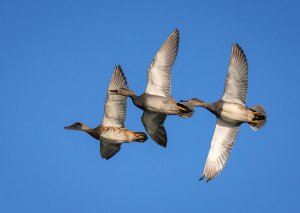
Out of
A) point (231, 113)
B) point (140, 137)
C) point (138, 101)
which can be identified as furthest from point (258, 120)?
point (138, 101)

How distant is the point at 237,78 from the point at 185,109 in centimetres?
212

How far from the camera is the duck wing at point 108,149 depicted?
33.2m

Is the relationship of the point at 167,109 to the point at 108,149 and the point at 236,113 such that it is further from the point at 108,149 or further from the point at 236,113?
the point at 108,149

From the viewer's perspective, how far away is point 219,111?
31750mm

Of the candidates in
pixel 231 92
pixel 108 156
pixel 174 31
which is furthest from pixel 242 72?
pixel 108 156

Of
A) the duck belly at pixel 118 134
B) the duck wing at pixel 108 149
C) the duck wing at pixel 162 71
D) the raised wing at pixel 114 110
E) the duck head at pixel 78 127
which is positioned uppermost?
the duck wing at pixel 162 71

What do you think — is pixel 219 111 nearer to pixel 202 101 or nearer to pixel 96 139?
pixel 202 101

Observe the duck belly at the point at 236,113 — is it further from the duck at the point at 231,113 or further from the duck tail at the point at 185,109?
the duck tail at the point at 185,109

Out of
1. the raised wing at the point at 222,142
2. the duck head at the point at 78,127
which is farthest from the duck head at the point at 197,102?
the duck head at the point at 78,127

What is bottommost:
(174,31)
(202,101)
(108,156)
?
(108,156)

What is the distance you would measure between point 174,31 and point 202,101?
268 centimetres

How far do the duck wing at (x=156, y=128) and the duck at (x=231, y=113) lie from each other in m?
1.36

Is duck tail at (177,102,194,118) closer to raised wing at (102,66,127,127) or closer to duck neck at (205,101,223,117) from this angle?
duck neck at (205,101,223,117)

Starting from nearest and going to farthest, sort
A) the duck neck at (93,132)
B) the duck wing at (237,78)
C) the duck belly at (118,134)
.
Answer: the duck wing at (237,78) < the duck belly at (118,134) < the duck neck at (93,132)
